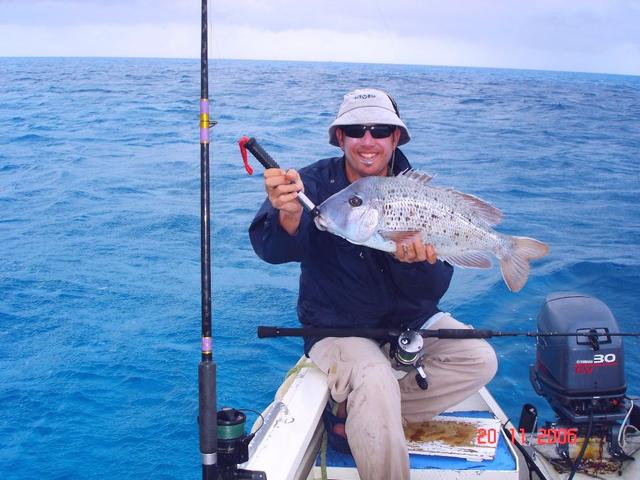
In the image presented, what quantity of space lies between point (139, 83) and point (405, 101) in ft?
51.1

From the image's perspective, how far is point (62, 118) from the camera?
71.1ft

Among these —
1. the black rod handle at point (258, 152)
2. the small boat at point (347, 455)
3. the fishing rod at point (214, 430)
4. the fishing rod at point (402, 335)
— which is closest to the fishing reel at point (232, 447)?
the fishing rod at point (214, 430)

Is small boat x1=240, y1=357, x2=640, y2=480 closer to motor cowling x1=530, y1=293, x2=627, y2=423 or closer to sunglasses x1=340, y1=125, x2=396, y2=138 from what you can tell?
motor cowling x1=530, y1=293, x2=627, y2=423

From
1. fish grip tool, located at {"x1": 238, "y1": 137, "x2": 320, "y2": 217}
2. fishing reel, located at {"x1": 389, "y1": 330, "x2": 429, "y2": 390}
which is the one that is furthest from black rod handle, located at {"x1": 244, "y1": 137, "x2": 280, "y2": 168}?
fishing reel, located at {"x1": 389, "y1": 330, "x2": 429, "y2": 390}

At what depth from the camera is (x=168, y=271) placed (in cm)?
888

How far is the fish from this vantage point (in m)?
2.86

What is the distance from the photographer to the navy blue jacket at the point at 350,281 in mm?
3150

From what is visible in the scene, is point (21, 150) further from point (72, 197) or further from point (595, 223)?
point (595, 223)

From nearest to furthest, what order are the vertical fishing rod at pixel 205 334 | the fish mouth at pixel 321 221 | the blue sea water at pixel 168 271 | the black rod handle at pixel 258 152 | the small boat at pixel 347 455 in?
the vertical fishing rod at pixel 205 334 → the black rod handle at pixel 258 152 → the small boat at pixel 347 455 → the fish mouth at pixel 321 221 → the blue sea water at pixel 168 271

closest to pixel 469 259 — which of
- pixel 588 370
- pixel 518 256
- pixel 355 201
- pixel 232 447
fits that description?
pixel 518 256

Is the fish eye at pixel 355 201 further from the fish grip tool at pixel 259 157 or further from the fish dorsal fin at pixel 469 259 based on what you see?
the fish dorsal fin at pixel 469 259

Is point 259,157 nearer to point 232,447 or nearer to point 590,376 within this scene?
point 232,447

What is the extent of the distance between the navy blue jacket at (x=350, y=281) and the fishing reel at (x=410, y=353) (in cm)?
18

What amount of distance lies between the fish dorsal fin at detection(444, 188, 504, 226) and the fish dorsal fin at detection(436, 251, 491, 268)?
7.1 inches
